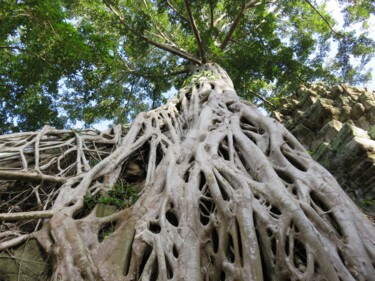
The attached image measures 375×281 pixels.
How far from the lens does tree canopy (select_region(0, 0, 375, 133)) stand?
5220 mm

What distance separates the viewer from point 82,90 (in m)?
6.65

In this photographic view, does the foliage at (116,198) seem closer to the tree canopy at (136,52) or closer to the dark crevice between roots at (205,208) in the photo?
the dark crevice between roots at (205,208)

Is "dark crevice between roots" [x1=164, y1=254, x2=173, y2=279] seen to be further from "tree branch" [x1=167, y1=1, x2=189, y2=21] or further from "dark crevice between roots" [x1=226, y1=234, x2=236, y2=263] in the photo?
"tree branch" [x1=167, y1=1, x2=189, y2=21]

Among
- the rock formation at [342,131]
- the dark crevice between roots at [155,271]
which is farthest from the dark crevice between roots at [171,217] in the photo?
the rock formation at [342,131]

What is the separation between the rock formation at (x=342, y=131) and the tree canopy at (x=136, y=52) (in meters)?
1.27

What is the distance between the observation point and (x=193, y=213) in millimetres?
2242

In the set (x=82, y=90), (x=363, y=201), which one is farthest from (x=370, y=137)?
(x=82, y=90)

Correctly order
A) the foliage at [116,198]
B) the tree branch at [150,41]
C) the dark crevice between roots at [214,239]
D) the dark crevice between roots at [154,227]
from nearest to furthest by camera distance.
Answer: the dark crevice between roots at [214,239], the dark crevice between roots at [154,227], the foliage at [116,198], the tree branch at [150,41]

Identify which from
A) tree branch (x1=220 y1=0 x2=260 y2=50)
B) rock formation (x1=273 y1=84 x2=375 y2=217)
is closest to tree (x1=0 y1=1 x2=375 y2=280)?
rock formation (x1=273 y1=84 x2=375 y2=217)

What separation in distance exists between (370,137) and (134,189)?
290 cm

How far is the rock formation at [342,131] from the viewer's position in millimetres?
3461

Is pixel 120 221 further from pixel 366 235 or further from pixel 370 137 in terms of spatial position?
pixel 370 137

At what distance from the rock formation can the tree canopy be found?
127cm

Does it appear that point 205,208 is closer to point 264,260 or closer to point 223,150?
point 264,260
